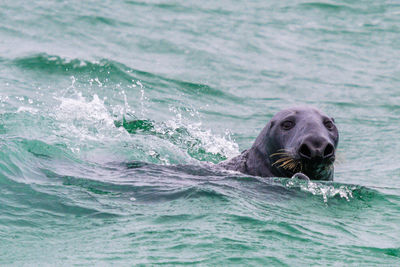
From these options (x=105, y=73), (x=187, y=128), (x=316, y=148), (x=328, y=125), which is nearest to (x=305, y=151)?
(x=316, y=148)

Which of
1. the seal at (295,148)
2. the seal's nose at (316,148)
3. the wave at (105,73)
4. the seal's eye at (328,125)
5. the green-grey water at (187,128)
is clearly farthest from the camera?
the wave at (105,73)

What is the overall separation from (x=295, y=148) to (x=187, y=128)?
3.87 m

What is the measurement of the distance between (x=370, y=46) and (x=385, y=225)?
38.7 ft

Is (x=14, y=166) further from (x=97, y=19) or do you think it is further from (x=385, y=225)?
(x=97, y=19)

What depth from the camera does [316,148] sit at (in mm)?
5520

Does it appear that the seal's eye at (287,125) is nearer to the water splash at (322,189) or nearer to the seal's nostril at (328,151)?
the water splash at (322,189)

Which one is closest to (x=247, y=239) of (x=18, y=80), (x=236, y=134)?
(x=236, y=134)

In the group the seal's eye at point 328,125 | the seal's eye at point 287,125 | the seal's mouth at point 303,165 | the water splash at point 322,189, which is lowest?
the water splash at point 322,189

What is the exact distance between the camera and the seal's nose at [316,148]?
5.51 meters

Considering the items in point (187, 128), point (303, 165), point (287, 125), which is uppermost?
point (287, 125)

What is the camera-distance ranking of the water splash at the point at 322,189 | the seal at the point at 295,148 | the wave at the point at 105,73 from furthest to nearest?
the wave at the point at 105,73 < the water splash at the point at 322,189 < the seal at the point at 295,148

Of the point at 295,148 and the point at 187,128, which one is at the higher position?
the point at 295,148

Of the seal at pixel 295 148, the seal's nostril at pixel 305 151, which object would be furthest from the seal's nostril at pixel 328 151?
the seal's nostril at pixel 305 151

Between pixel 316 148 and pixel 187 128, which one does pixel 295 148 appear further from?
pixel 187 128
